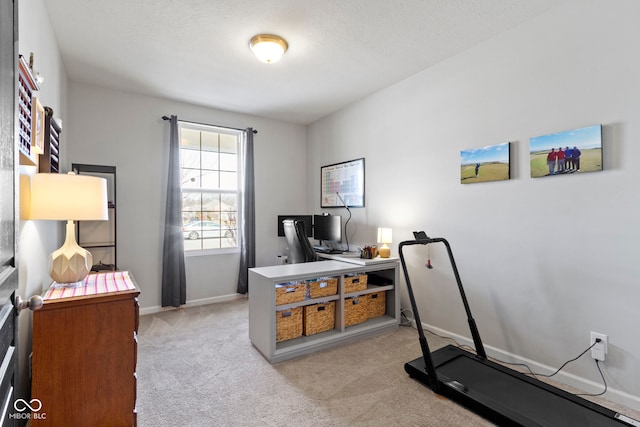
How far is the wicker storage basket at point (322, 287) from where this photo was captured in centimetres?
283

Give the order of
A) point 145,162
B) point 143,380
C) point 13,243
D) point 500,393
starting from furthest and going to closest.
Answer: point 145,162, point 143,380, point 500,393, point 13,243

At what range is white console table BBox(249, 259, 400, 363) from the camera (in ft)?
8.34

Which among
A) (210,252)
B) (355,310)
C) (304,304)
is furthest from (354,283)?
(210,252)

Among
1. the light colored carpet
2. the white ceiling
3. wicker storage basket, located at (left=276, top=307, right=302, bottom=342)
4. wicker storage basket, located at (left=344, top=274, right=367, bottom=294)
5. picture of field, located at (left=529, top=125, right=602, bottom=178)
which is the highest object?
the white ceiling

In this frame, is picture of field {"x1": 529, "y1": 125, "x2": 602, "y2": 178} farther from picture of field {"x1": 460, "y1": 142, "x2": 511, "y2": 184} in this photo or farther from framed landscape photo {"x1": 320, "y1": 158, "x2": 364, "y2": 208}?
framed landscape photo {"x1": 320, "y1": 158, "x2": 364, "y2": 208}

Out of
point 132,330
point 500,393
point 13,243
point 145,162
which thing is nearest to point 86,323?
point 132,330

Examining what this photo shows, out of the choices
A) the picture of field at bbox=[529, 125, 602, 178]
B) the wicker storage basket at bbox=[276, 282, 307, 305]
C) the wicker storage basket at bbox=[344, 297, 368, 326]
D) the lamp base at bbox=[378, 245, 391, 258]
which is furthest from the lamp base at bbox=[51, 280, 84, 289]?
the picture of field at bbox=[529, 125, 602, 178]

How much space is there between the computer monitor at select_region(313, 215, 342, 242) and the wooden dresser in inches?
103

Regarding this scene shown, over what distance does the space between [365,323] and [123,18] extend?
3.33 metres

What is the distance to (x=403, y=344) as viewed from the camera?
2857 millimetres

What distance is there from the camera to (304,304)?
9.05 feet

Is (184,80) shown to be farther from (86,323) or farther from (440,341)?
(440,341)

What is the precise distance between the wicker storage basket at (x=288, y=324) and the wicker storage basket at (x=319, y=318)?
7cm

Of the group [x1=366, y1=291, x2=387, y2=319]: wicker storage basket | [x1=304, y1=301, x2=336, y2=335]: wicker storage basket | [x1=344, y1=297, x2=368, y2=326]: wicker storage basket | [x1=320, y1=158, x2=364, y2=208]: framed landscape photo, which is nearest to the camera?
[x1=304, y1=301, x2=336, y2=335]: wicker storage basket
